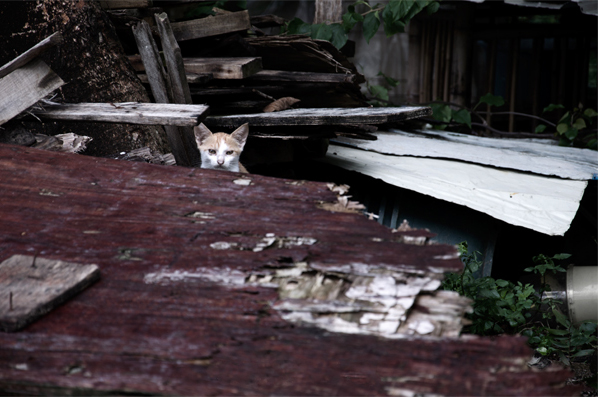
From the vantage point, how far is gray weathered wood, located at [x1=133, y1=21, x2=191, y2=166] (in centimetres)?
380

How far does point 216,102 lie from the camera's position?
15.2 ft

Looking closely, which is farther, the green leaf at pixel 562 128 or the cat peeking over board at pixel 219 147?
the green leaf at pixel 562 128

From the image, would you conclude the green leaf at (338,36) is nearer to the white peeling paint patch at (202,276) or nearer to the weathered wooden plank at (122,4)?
the weathered wooden plank at (122,4)

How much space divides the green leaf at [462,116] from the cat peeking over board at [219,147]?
432cm

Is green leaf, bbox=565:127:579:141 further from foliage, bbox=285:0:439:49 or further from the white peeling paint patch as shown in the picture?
the white peeling paint patch

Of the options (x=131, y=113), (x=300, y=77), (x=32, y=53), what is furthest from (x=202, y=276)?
(x=300, y=77)

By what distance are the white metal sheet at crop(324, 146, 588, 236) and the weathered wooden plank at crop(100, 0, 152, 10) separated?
2.25 meters

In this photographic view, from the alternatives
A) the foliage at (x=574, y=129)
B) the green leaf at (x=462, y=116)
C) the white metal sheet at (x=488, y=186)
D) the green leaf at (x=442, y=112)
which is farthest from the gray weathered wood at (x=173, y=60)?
the foliage at (x=574, y=129)

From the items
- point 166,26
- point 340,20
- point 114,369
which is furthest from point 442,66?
point 114,369

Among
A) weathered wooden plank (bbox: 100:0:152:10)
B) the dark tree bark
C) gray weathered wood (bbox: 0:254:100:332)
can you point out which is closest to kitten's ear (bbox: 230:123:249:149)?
the dark tree bark

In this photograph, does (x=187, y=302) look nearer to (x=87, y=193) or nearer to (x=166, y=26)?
(x=87, y=193)

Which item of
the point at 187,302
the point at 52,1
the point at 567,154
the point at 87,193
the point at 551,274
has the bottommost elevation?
the point at 551,274

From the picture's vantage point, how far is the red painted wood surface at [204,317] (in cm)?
125

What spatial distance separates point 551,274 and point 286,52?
331 centimetres
